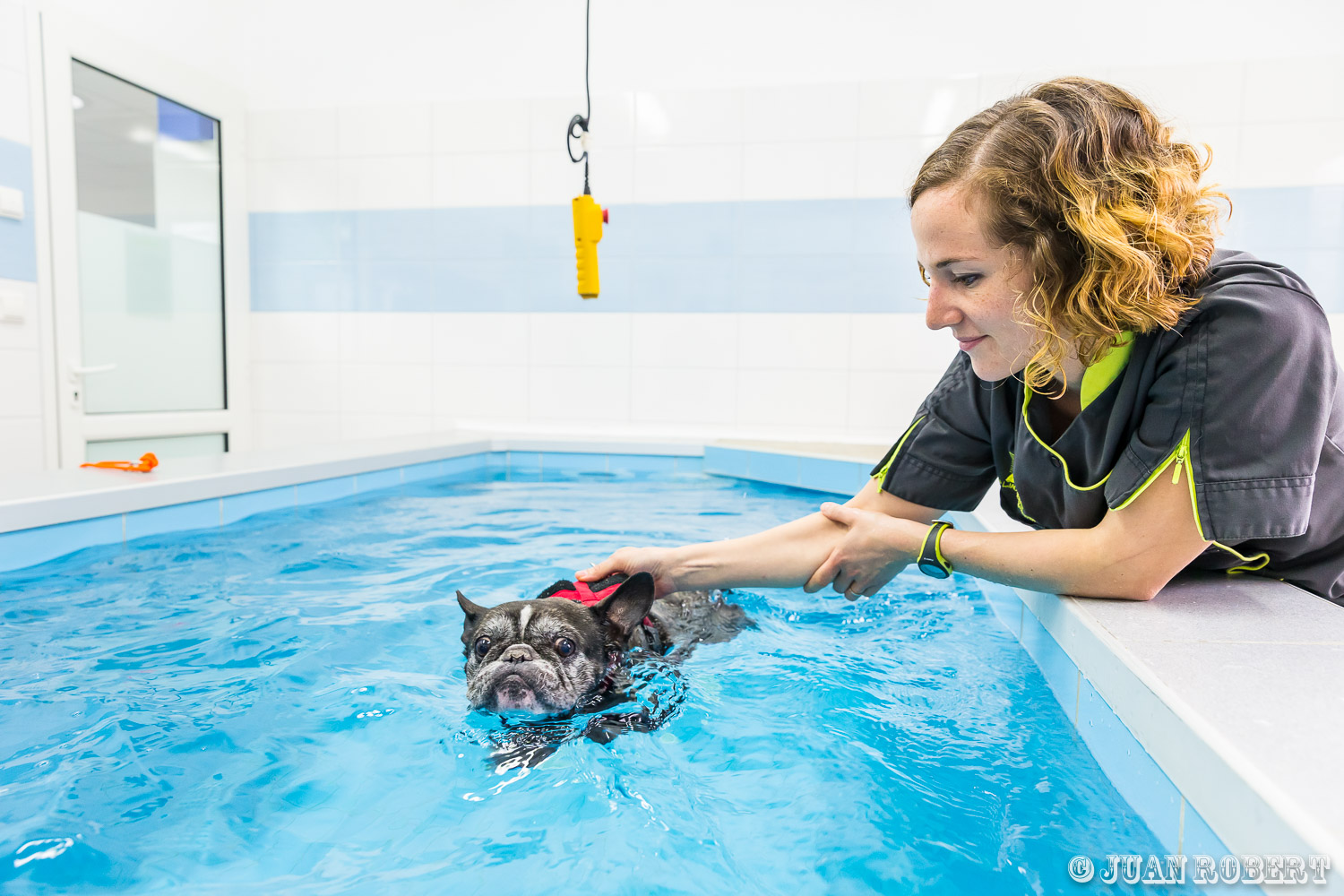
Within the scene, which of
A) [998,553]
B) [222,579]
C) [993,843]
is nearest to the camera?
[993,843]

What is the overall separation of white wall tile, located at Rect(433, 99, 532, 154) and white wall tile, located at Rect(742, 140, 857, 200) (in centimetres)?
184

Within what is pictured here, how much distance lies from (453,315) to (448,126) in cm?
176

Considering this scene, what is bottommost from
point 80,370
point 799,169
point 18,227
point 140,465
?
point 140,465

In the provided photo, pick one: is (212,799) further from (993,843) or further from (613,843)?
(993,843)

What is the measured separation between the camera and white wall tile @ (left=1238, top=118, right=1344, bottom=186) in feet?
21.1

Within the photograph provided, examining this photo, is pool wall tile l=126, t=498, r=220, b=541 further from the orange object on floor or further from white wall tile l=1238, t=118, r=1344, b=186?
white wall tile l=1238, t=118, r=1344, b=186

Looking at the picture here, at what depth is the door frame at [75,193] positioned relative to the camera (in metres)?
5.95

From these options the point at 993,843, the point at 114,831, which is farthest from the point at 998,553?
the point at 114,831

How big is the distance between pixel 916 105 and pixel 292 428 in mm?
6594

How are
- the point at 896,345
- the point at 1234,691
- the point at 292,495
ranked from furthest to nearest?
the point at 896,345 → the point at 292,495 → the point at 1234,691

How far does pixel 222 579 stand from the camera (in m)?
3.38

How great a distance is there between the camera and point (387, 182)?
26.1 ft

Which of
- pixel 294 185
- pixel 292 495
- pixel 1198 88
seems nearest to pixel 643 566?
pixel 292 495

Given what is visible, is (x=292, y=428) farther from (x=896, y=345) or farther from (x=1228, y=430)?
(x=1228, y=430)
